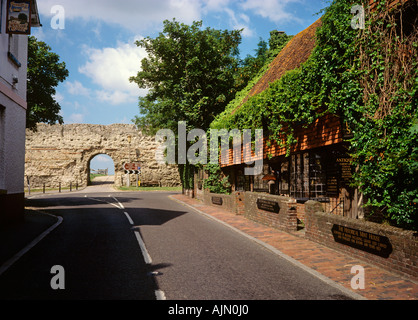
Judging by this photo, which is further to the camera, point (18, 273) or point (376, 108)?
point (376, 108)

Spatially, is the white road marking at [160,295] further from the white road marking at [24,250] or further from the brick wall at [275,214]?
the brick wall at [275,214]

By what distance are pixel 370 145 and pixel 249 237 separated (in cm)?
440

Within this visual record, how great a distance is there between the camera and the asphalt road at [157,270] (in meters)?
5.12

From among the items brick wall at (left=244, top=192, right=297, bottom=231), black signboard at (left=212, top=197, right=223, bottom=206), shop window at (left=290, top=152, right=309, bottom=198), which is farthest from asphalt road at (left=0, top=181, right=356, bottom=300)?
black signboard at (left=212, top=197, right=223, bottom=206)

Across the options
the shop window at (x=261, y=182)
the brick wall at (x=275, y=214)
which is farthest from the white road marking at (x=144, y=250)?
the shop window at (x=261, y=182)

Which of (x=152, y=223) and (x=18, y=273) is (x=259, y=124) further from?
(x=18, y=273)

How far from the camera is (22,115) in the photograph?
484 inches

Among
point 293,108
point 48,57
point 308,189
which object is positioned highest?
point 48,57

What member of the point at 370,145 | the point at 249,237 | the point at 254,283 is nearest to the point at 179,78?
the point at 249,237

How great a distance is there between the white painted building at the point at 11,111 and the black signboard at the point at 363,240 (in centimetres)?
1019

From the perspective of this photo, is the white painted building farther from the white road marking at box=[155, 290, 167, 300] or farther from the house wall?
the white road marking at box=[155, 290, 167, 300]

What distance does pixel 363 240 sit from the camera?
6945 millimetres

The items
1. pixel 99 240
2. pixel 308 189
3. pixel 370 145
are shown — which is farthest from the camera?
pixel 308 189

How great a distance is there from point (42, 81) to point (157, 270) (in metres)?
15.8
